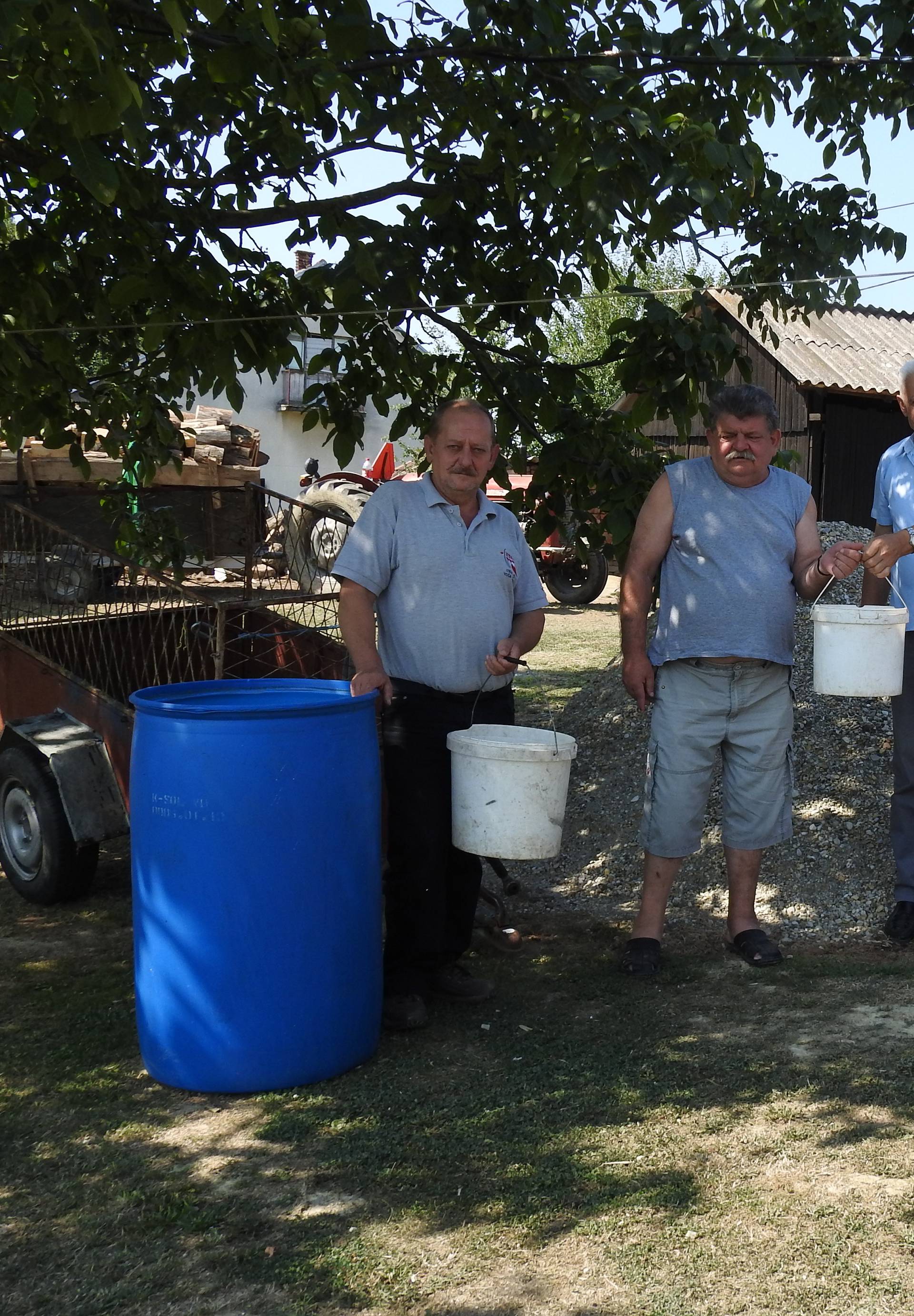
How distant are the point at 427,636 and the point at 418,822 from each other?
0.53 metres

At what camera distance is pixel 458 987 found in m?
3.84

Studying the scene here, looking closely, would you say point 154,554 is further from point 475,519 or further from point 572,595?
point 572,595

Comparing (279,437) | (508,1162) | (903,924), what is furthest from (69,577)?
(279,437)

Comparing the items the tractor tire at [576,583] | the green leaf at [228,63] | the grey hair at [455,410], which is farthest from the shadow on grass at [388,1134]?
the tractor tire at [576,583]

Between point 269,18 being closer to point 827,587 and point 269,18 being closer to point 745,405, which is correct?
point 745,405

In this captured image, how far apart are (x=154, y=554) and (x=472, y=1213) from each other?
19.1ft

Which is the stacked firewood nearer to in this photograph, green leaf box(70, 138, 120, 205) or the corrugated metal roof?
the corrugated metal roof

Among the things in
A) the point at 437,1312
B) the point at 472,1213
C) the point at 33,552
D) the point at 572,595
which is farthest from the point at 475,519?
the point at 572,595

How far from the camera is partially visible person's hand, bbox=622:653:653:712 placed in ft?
13.3

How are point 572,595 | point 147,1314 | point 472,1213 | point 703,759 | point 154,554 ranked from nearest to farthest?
point 147,1314, point 472,1213, point 703,759, point 154,554, point 572,595

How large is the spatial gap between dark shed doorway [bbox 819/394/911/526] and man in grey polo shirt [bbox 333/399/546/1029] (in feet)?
41.0

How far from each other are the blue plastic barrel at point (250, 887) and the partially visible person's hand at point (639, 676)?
109 centimetres

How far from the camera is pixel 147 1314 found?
2.27 meters

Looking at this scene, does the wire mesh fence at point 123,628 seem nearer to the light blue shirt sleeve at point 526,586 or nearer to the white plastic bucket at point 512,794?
the light blue shirt sleeve at point 526,586
